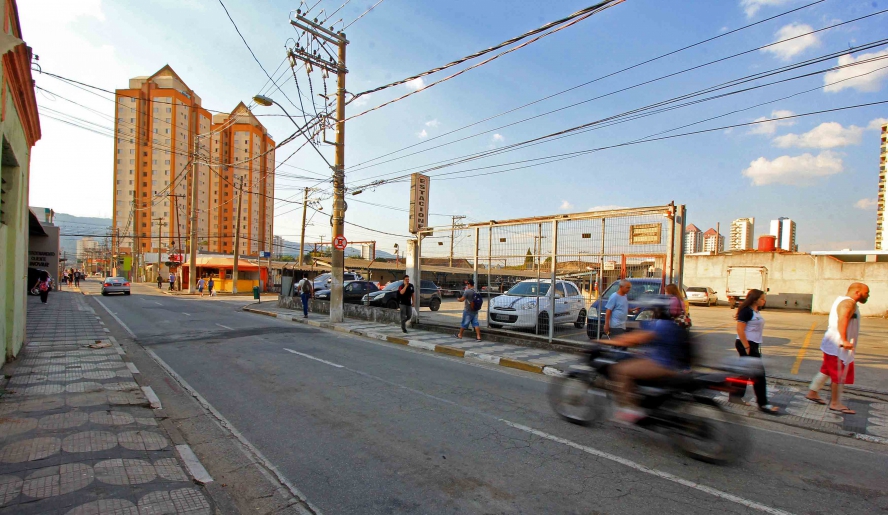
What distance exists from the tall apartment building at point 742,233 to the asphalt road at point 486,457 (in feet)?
241

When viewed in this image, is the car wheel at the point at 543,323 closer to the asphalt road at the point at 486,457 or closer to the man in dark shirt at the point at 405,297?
the man in dark shirt at the point at 405,297

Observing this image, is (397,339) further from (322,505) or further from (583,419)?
→ (322,505)

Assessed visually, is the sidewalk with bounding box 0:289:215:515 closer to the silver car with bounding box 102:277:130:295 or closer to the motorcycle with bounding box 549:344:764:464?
the motorcycle with bounding box 549:344:764:464

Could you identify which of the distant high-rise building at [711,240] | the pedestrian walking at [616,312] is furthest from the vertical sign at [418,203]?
the distant high-rise building at [711,240]

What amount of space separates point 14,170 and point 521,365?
1031 cm

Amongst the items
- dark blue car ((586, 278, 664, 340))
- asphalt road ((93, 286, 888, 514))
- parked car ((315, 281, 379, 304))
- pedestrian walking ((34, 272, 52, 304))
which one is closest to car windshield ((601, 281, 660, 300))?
dark blue car ((586, 278, 664, 340))

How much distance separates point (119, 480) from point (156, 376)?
4823mm

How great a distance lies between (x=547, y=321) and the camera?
482 inches

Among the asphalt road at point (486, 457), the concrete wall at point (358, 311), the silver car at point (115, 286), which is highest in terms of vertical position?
the asphalt road at point (486, 457)

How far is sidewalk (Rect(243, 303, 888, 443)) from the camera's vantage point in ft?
19.3

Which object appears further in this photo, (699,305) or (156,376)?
(699,305)

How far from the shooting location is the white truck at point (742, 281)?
28.0 meters

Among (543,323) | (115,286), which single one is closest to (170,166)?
(115,286)

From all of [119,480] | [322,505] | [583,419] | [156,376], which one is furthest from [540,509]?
[156,376]
